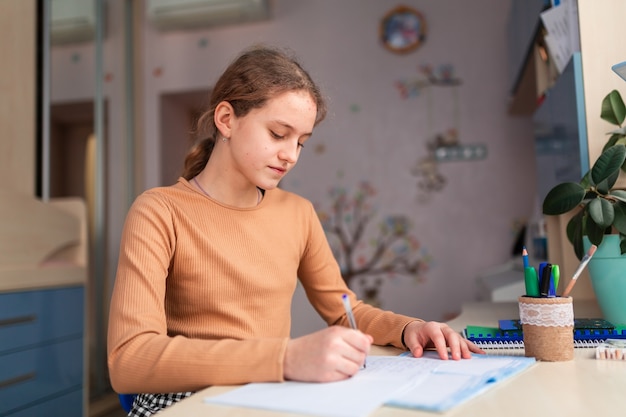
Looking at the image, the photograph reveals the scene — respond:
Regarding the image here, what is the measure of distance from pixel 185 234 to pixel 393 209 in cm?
239

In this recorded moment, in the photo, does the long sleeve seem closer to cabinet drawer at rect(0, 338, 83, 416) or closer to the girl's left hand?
the girl's left hand

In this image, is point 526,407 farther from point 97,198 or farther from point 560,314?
point 97,198

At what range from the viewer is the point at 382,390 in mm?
673

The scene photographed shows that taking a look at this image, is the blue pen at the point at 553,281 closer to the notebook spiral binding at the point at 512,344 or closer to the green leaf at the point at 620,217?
the notebook spiral binding at the point at 512,344

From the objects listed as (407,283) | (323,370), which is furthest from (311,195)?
(323,370)

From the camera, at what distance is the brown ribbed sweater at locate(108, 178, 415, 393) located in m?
0.77

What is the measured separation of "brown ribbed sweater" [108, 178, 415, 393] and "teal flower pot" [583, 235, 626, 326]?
1.41ft

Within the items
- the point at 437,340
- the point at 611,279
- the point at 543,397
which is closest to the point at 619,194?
the point at 611,279

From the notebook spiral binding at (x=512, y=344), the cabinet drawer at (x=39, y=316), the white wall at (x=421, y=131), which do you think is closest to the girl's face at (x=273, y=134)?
the notebook spiral binding at (x=512, y=344)

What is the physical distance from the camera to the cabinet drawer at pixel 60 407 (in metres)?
2.04

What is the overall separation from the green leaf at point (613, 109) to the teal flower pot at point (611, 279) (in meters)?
0.31

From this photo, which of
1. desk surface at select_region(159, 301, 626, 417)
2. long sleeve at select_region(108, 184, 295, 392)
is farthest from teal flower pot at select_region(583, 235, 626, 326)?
long sleeve at select_region(108, 184, 295, 392)

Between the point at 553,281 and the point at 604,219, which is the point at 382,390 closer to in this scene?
the point at 553,281

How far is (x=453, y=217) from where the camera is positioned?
325 centimetres
